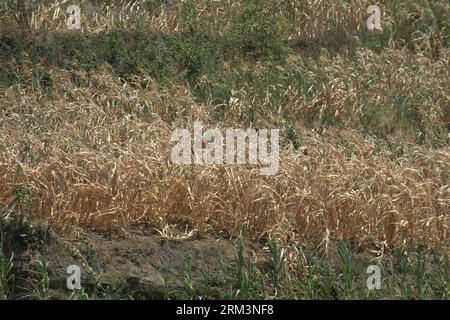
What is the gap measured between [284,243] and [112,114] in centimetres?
279

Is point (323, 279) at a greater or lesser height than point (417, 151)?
lesser

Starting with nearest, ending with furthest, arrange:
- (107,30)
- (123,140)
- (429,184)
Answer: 1. (429,184)
2. (123,140)
3. (107,30)

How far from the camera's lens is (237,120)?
11.3 metres

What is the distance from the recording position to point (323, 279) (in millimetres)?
8586

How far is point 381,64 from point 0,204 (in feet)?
17.5

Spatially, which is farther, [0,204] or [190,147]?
[190,147]

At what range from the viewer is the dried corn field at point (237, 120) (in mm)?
9094

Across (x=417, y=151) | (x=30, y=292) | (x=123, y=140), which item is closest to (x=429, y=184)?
(x=417, y=151)

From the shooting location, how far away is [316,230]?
29.8 ft

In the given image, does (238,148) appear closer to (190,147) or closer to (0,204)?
(190,147)

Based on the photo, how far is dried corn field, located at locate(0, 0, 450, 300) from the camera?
29.8 ft
